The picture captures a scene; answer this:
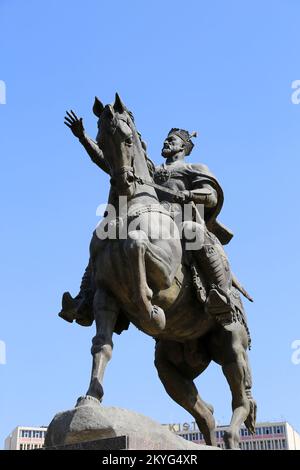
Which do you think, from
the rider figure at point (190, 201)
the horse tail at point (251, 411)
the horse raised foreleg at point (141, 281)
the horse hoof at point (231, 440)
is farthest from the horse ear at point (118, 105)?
the horse hoof at point (231, 440)

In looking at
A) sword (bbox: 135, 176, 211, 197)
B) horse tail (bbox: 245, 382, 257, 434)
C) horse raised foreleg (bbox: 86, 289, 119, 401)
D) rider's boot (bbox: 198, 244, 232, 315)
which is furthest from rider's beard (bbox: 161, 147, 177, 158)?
horse tail (bbox: 245, 382, 257, 434)

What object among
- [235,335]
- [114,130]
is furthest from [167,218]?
[235,335]

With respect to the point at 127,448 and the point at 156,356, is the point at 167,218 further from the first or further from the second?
the point at 127,448

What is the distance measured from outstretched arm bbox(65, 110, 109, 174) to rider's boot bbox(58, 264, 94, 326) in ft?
4.36

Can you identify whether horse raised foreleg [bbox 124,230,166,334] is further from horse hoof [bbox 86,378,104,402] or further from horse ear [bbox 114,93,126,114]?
horse ear [bbox 114,93,126,114]

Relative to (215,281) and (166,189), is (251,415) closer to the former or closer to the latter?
(215,281)

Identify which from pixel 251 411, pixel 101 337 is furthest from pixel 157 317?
pixel 251 411

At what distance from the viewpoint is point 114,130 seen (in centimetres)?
875

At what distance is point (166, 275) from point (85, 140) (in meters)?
A: 2.07

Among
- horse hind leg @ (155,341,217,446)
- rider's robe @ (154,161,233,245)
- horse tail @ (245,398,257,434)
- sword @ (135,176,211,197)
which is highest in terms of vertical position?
rider's robe @ (154,161,233,245)

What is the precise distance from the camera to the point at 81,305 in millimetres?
8977

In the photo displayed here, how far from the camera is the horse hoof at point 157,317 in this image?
821 cm

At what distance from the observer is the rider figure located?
909 centimetres
